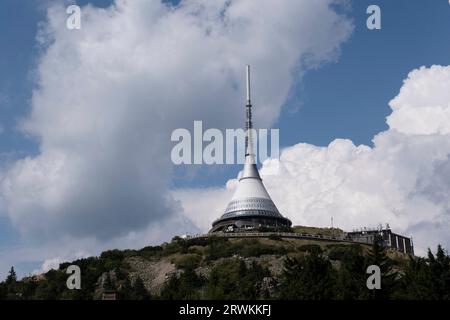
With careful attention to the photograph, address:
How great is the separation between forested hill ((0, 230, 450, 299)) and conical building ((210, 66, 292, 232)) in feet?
40.2

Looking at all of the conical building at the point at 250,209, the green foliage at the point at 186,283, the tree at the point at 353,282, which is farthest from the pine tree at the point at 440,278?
the conical building at the point at 250,209

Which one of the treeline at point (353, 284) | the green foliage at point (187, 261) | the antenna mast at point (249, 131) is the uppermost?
the antenna mast at point (249, 131)

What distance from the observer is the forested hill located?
175 ft

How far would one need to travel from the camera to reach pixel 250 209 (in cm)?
10644

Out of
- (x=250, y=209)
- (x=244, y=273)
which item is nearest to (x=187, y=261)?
(x=244, y=273)

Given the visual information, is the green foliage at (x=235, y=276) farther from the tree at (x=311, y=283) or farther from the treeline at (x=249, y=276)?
the tree at (x=311, y=283)

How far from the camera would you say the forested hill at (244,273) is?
5344 cm

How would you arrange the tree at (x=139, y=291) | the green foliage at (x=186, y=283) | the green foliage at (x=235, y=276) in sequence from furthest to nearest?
the tree at (x=139, y=291)
the green foliage at (x=186, y=283)
the green foliage at (x=235, y=276)

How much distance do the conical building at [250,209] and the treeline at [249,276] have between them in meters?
12.5

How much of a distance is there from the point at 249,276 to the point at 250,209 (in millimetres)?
36775

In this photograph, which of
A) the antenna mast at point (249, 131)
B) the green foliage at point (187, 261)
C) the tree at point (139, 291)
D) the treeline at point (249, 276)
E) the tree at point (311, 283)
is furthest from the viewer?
the antenna mast at point (249, 131)

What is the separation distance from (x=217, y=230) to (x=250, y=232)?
14.5 metres

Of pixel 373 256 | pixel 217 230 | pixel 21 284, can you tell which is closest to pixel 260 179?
pixel 217 230

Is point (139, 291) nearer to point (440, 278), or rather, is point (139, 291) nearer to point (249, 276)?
point (249, 276)
